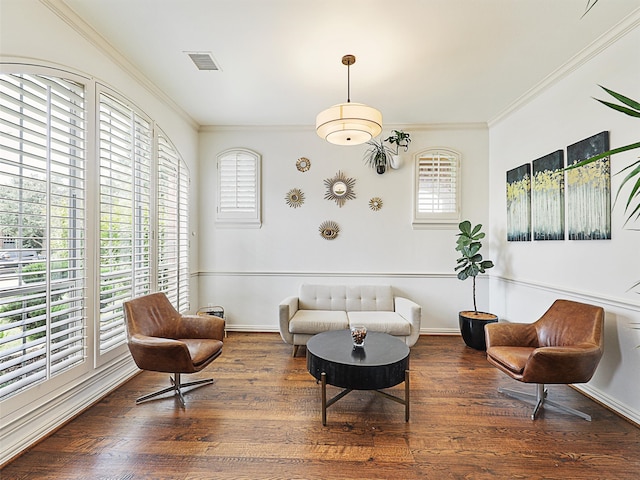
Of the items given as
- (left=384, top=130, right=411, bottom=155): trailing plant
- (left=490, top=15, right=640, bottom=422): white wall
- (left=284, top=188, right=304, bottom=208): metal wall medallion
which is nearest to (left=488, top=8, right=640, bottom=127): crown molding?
(left=490, top=15, right=640, bottom=422): white wall

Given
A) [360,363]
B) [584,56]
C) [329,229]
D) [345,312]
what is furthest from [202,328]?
[584,56]

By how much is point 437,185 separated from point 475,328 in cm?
195

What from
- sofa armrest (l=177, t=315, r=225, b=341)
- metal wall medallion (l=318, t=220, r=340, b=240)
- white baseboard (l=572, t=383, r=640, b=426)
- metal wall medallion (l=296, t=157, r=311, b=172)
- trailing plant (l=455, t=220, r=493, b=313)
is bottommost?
white baseboard (l=572, t=383, r=640, b=426)

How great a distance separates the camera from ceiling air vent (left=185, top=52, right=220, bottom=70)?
9.09 ft

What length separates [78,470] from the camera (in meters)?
1.83

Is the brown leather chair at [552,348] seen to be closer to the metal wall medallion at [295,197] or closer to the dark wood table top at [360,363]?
the dark wood table top at [360,363]

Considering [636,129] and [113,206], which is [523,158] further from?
[113,206]

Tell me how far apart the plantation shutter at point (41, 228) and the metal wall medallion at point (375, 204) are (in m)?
3.25

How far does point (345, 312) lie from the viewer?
3967mm

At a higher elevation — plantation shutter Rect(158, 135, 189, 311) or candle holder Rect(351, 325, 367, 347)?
plantation shutter Rect(158, 135, 189, 311)

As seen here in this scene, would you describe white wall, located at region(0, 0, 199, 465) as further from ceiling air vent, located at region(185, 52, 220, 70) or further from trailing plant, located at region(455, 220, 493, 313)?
trailing plant, located at region(455, 220, 493, 313)

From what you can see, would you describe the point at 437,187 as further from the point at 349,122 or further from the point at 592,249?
the point at 349,122

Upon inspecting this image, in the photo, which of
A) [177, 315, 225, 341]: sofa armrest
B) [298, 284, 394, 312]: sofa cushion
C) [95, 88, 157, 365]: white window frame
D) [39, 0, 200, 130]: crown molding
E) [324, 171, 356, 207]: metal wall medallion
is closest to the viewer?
[39, 0, 200, 130]: crown molding

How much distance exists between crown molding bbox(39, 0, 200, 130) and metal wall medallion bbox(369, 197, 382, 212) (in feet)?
9.28
